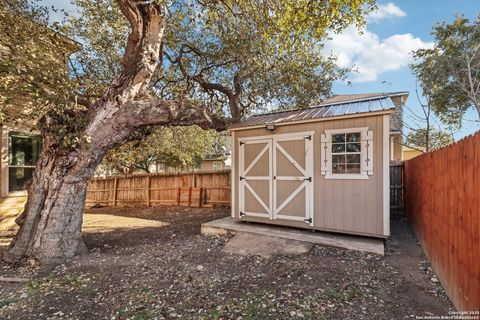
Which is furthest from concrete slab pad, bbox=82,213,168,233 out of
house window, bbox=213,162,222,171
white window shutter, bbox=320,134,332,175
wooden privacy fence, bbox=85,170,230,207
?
house window, bbox=213,162,222,171

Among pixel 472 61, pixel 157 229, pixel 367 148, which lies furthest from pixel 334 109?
pixel 472 61

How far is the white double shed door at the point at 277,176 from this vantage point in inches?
215

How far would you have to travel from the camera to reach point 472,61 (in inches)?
404

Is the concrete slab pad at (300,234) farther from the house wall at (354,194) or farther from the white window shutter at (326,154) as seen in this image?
the white window shutter at (326,154)

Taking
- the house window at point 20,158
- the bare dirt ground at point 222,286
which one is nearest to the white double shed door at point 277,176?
the bare dirt ground at point 222,286

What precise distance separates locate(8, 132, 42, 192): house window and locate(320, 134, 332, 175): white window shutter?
8242 millimetres

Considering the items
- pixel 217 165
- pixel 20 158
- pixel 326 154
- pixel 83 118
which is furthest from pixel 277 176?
pixel 217 165

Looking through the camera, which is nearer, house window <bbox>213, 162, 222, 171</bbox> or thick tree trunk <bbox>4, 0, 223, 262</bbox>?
thick tree trunk <bbox>4, 0, 223, 262</bbox>

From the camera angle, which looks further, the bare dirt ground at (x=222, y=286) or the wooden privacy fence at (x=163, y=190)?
the wooden privacy fence at (x=163, y=190)

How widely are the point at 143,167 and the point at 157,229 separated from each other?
479 inches

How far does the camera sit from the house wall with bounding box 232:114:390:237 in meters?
4.67

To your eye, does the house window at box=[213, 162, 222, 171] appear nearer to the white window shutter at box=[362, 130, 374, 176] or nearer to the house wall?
the house wall

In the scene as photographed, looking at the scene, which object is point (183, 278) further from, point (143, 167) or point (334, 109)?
point (143, 167)

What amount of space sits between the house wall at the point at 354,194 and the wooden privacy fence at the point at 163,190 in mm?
4542
